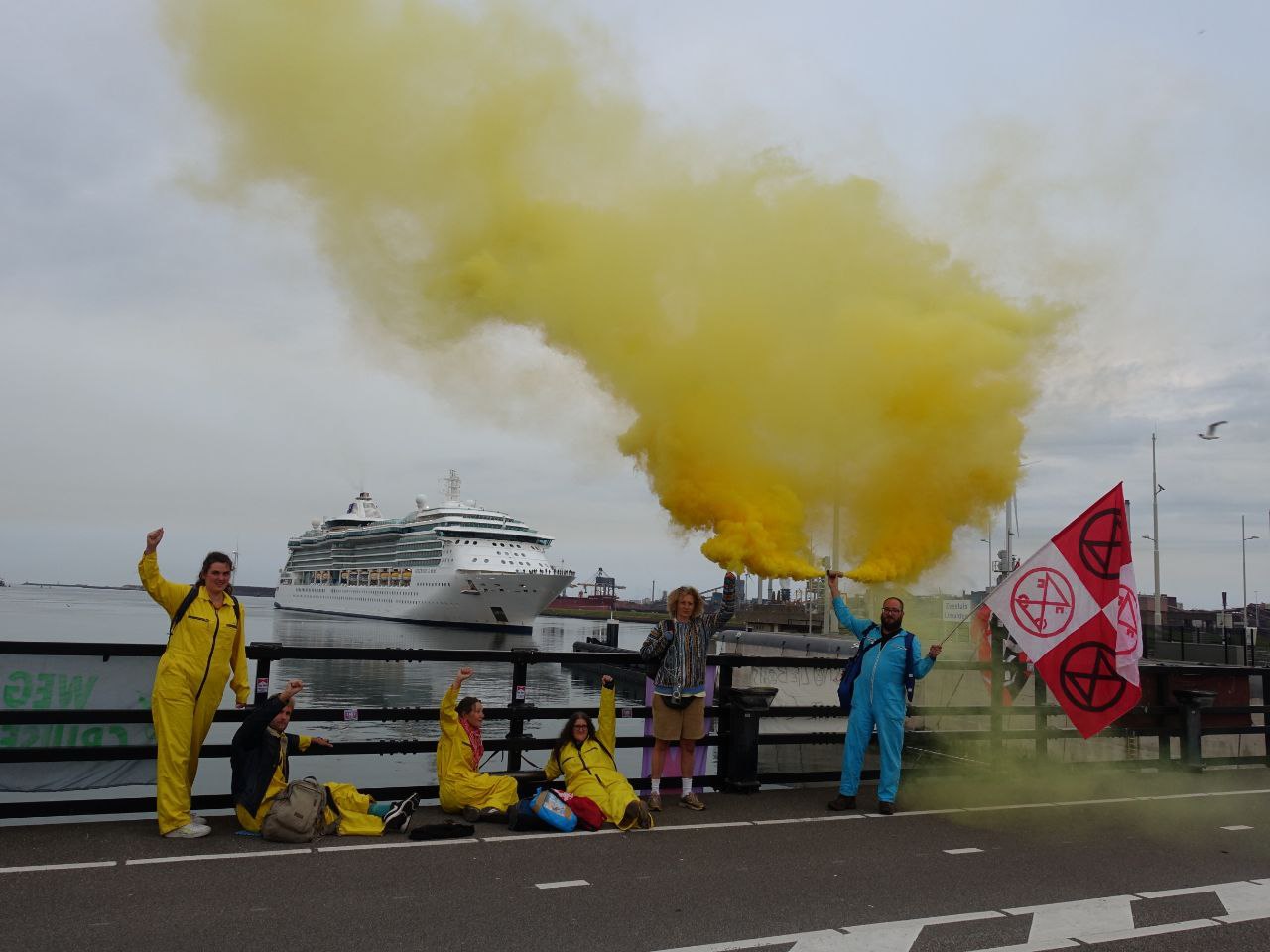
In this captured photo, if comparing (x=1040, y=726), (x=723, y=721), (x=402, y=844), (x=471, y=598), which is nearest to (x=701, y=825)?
(x=723, y=721)

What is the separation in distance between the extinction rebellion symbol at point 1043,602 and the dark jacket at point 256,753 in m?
6.18

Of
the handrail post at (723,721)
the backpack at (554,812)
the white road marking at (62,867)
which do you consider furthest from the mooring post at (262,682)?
the handrail post at (723,721)

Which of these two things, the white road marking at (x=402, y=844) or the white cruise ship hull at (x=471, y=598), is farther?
the white cruise ship hull at (x=471, y=598)

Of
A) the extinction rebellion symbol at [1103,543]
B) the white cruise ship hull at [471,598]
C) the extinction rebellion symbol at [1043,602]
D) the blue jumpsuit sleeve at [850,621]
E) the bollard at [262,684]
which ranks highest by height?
the extinction rebellion symbol at [1103,543]

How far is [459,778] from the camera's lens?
696 cm

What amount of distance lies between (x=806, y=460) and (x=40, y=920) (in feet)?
48.2

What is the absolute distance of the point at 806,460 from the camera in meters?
17.6

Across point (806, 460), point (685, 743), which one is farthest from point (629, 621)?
point (685, 743)

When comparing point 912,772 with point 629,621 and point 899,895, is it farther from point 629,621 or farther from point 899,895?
point 629,621

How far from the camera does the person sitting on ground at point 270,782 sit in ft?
20.4

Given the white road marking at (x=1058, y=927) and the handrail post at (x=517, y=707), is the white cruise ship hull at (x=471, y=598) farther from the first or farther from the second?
the white road marking at (x=1058, y=927)

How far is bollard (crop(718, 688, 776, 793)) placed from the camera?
8.24 metres

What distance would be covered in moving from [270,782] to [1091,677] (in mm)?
6496

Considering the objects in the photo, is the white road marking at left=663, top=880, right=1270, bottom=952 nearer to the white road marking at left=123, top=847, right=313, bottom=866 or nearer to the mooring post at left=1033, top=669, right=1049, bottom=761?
the white road marking at left=123, top=847, right=313, bottom=866
